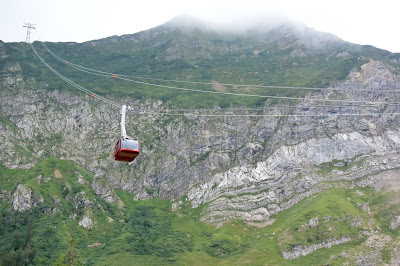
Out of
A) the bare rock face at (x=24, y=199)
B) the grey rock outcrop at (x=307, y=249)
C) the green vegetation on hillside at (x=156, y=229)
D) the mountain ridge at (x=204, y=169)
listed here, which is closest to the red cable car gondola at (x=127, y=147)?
the mountain ridge at (x=204, y=169)

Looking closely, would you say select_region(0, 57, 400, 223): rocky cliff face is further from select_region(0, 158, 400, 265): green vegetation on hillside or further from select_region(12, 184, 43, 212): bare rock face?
select_region(12, 184, 43, 212): bare rock face

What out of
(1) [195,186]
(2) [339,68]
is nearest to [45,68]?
(1) [195,186]

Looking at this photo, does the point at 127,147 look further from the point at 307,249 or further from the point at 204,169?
the point at 204,169

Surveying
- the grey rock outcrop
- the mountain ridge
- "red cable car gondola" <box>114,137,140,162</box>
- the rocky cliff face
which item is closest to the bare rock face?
the mountain ridge

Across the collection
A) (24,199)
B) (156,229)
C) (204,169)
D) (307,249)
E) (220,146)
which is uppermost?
(220,146)

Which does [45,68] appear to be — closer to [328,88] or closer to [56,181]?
[56,181]

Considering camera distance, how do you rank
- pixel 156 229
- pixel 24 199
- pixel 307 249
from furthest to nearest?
pixel 156 229, pixel 24 199, pixel 307 249

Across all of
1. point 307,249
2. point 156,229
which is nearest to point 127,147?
point 307,249

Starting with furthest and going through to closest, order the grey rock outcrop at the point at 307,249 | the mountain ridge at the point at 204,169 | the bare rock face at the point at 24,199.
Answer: the bare rock face at the point at 24,199, the mountain ridge at the point at 204,169, the grey rock outcrop at the point at 307,249

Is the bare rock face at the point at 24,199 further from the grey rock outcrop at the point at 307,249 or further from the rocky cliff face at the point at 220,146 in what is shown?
the grey rock outcrop at the point at 307,249
